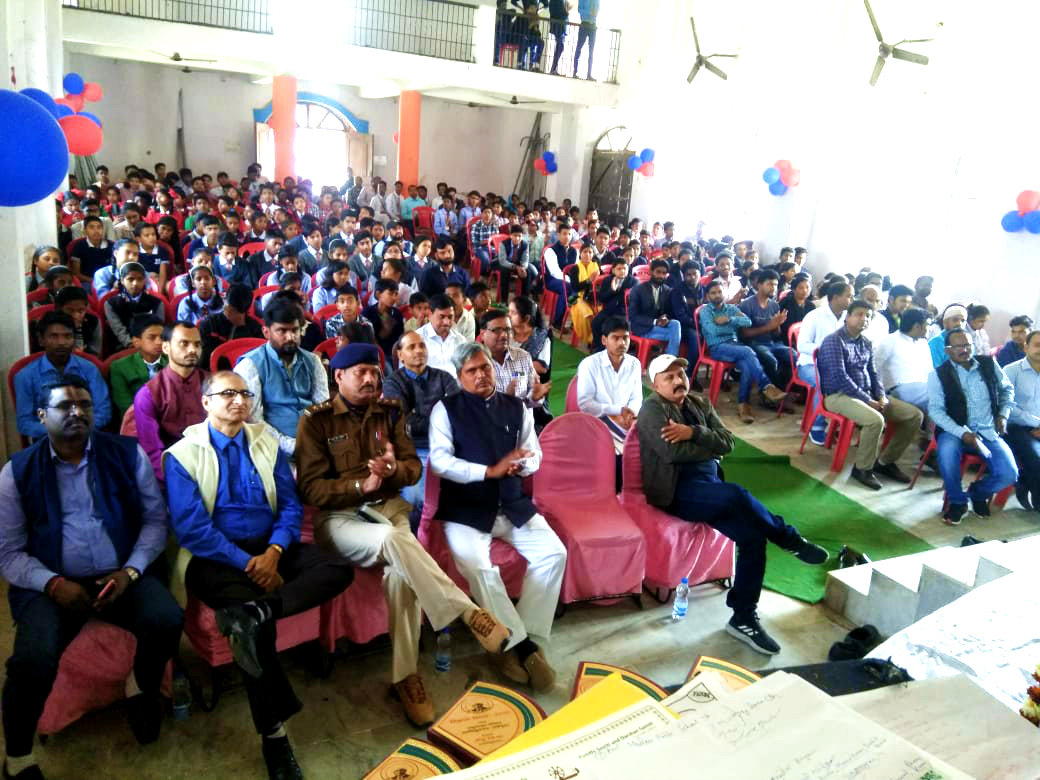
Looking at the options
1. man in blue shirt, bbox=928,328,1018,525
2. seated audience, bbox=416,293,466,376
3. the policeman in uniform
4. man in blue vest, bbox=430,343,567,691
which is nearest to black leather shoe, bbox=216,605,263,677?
the policeman in uniform

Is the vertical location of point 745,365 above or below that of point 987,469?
above

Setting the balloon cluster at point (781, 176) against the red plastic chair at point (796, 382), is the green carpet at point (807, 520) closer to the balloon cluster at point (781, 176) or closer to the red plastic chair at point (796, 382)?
the red plastic chair at point (796, 382)

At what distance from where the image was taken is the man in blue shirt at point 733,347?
6457 mm

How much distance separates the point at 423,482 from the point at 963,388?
3585 mm

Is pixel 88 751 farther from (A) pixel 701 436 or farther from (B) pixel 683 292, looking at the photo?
(B) pixel 683 292

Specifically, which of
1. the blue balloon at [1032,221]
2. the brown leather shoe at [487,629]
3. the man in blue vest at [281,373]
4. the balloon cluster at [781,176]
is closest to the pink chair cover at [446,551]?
the brown leather shoe at [487,629]

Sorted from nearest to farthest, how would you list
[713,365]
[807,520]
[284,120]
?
[807,520] < [713,365] < [284,120]

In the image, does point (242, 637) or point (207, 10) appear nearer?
point (242, 637)

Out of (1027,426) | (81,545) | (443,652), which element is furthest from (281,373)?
(1027,426)

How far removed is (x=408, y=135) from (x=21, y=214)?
10.1 metres

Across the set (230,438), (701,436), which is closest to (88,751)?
(230,438)

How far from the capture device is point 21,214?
16.2 feet

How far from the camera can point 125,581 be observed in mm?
2475

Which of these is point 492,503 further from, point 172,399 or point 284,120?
point 284,120
